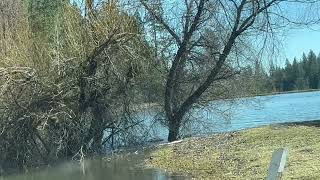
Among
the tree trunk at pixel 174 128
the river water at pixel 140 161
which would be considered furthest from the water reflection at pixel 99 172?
the tree trunk at pixel 174 128

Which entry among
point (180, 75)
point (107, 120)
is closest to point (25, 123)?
point (107, 120)

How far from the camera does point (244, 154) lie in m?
14.7

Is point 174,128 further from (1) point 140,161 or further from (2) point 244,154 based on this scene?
(2) point 244,154

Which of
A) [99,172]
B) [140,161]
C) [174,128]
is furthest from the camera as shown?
[174,128]

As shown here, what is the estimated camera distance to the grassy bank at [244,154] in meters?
12.2

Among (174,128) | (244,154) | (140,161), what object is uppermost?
(174,128)

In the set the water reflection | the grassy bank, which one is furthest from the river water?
the grassy bank

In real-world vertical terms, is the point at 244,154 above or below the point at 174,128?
below

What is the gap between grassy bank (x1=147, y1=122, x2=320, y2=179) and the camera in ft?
39.9

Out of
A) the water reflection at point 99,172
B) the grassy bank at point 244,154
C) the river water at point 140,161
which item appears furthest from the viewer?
the river water at point 140,161

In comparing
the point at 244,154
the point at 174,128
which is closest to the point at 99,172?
the point at 244,154

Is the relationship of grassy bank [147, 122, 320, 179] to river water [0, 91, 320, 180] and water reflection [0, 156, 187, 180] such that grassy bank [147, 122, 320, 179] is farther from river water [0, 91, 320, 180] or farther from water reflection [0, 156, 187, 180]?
river water [0, 91, 320, 180]

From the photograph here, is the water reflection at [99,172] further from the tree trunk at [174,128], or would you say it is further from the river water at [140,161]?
the tree trunk at [174,128]

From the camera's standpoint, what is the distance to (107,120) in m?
21.2
